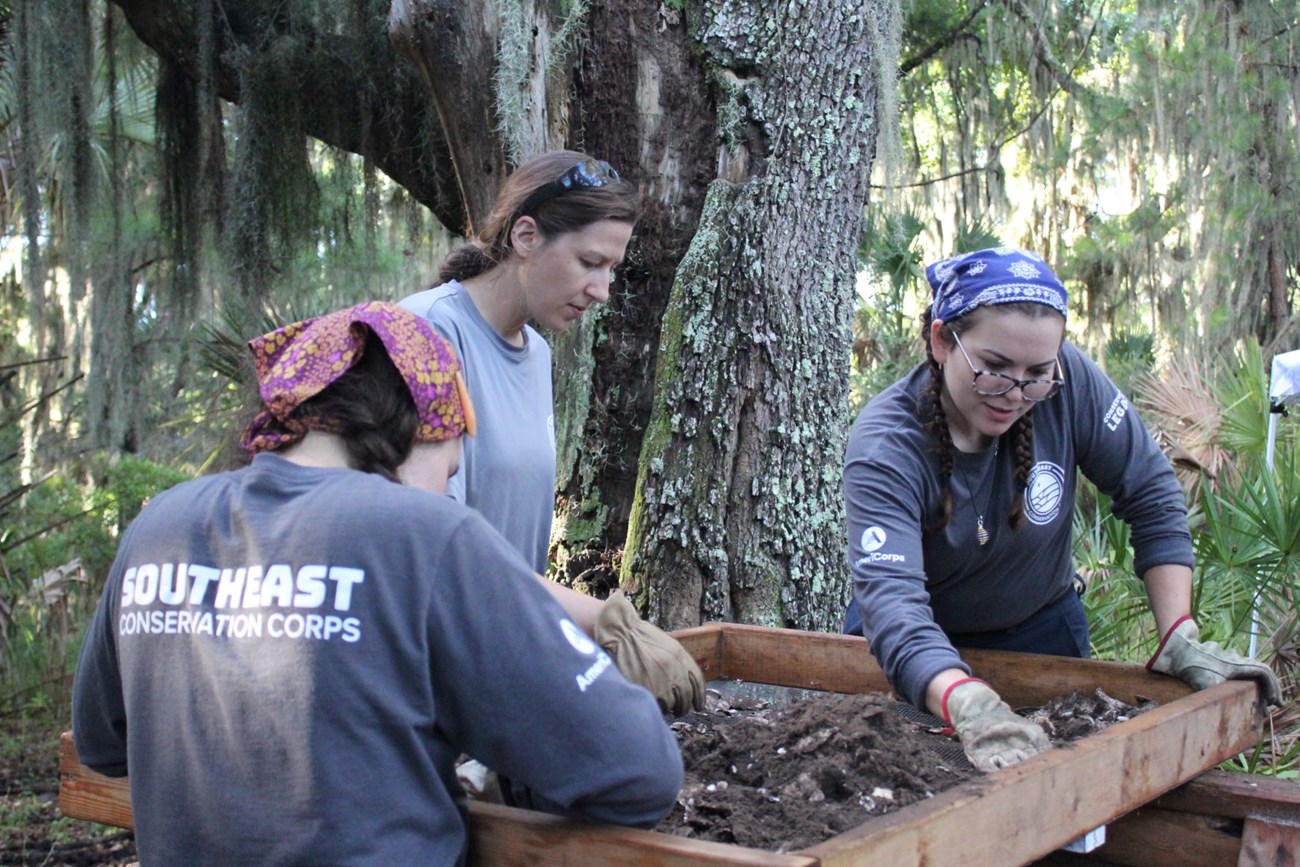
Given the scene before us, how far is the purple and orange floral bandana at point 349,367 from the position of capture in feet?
4.91

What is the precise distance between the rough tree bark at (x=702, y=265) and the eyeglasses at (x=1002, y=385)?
4.60ft

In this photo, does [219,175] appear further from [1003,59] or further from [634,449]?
[1003,59]

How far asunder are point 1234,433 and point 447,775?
5.56 metres

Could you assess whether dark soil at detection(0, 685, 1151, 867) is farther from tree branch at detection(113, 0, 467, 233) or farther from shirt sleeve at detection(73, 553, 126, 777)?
tree branch at detection(113, 0, 467, 233)

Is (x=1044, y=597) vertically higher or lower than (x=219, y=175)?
lower

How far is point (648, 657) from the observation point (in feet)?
6.35

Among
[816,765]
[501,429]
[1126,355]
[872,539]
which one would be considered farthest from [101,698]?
[1126,355]

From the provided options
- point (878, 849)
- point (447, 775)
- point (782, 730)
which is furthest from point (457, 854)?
point (782, 730)

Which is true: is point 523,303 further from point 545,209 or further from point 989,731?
point 989,731

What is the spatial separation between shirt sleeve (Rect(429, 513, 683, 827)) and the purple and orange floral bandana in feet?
0.57

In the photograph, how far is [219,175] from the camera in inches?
263

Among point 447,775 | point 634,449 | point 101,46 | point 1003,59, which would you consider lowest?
point 447,775

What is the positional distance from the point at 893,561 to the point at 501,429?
819 millimetres

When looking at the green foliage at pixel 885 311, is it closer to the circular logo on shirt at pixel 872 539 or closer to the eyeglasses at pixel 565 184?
the eyeglasses at pixel 565 184
